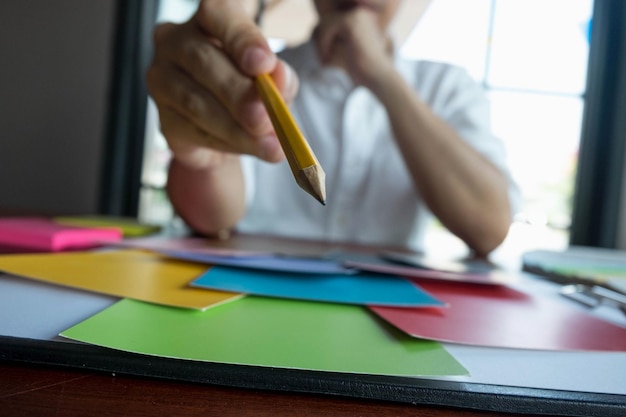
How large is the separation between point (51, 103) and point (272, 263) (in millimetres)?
1268

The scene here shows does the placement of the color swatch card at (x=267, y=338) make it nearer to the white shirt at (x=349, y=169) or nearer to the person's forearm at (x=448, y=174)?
the person's forearm at (x=448, y=174)

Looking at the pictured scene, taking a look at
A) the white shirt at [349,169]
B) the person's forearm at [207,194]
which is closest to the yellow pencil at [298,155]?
the person's forearm at [207,194]

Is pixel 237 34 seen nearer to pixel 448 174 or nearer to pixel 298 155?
pixel 298 155

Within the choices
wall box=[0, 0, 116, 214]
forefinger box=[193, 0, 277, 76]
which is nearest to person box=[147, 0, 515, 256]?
forefinger box=[193, 0, 277, 76]

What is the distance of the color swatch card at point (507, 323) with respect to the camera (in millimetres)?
181

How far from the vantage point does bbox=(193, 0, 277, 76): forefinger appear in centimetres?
27

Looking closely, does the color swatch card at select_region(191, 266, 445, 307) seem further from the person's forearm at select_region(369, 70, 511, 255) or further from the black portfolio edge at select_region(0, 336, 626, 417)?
the person's forearm at select_region(369, 70, 511, 255)

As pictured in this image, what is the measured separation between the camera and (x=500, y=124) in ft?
4.18

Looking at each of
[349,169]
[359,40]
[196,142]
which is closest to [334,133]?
[349,169]

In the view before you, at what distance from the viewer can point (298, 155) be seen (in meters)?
0.15

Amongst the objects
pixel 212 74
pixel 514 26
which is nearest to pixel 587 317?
pixel 212 74

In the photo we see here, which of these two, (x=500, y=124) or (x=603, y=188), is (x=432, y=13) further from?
(x=603, y=188)

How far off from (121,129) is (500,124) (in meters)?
0.98

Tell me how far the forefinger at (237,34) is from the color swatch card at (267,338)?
0.45ft
